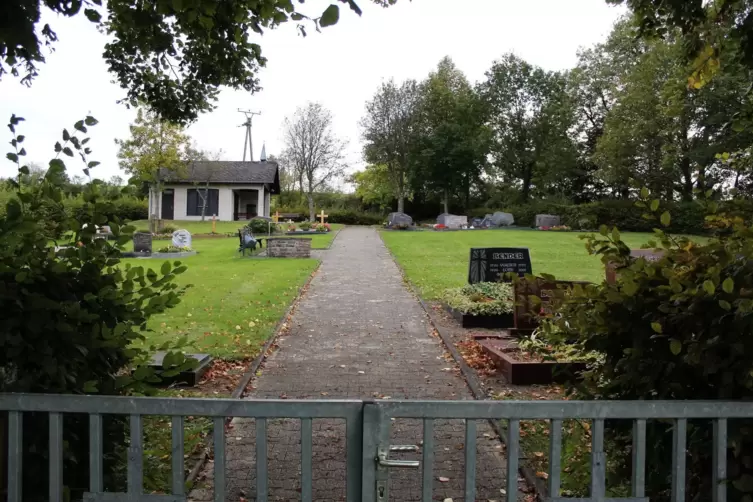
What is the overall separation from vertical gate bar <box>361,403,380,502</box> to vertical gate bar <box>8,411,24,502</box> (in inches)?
53.0

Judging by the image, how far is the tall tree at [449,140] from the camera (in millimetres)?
55438

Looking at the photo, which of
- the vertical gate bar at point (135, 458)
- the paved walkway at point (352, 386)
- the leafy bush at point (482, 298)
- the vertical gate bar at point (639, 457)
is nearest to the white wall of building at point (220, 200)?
the paved walkway at point (352, 386)

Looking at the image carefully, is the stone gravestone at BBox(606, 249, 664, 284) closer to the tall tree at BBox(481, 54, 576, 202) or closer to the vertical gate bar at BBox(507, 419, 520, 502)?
the vertical gate bar at BBox(507, 419, 520, 502)

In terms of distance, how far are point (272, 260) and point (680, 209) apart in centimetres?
3091

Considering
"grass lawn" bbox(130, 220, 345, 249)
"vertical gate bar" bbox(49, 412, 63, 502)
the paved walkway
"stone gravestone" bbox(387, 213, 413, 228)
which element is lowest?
the paved walkway

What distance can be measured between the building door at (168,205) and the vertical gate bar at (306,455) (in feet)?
160

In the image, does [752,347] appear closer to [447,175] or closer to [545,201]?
[545,201]

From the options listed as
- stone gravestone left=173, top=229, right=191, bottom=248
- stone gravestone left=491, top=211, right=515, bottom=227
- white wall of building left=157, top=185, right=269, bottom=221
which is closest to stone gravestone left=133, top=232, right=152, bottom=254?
stone gravestone left=173, top=229, right=191, bottom=248

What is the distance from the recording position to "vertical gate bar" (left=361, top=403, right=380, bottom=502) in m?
2.16

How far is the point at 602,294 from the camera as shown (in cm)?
282

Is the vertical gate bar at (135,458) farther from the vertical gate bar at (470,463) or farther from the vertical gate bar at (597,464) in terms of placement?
the vertical gate bar at (597,464)

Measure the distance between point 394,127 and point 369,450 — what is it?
5429cm

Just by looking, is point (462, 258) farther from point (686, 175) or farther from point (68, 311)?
point (686, 175)

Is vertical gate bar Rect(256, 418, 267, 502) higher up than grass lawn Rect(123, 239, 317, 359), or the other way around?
vertical gate bar Rect(256, 418, 267, 502)
